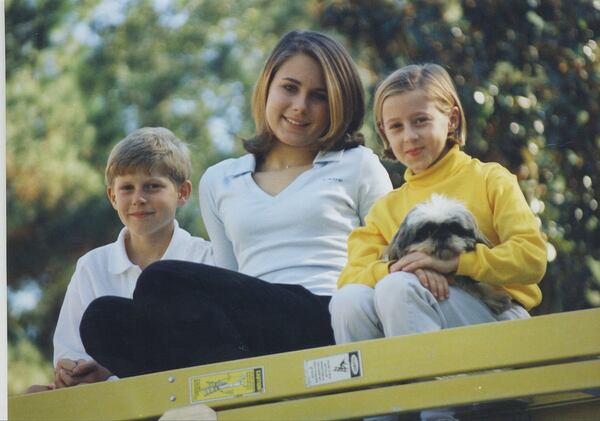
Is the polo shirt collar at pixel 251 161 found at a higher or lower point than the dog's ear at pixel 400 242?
higher

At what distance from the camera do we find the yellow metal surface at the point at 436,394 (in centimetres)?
311

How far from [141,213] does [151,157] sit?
0.17m

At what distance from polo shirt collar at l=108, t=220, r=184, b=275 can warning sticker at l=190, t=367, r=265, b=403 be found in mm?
698

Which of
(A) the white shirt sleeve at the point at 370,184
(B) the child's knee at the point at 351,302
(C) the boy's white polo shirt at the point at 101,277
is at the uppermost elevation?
(A) the white shirt sleeve at the point at 370,184

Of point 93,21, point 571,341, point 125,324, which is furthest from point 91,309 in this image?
point 571,341

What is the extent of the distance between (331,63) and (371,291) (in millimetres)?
808

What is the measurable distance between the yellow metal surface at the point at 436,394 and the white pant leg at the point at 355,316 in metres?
0.21

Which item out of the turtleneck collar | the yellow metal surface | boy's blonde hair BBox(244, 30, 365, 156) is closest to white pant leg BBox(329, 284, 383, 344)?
the yellow metal surface

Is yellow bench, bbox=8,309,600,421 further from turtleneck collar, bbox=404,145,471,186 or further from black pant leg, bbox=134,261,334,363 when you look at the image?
turtleneck collar, bbox=404,145,471,186

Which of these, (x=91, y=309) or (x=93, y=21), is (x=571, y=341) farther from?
(x=93, y=21)

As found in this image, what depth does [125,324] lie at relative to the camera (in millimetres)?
3707

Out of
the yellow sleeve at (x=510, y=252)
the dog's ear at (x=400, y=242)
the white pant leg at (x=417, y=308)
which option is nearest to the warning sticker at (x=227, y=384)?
the white pant leg at (x=417, y=308)

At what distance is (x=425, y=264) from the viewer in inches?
135

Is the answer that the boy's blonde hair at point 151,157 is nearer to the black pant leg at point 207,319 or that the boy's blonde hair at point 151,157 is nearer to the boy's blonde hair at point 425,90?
the black pant leg at point 207,319
